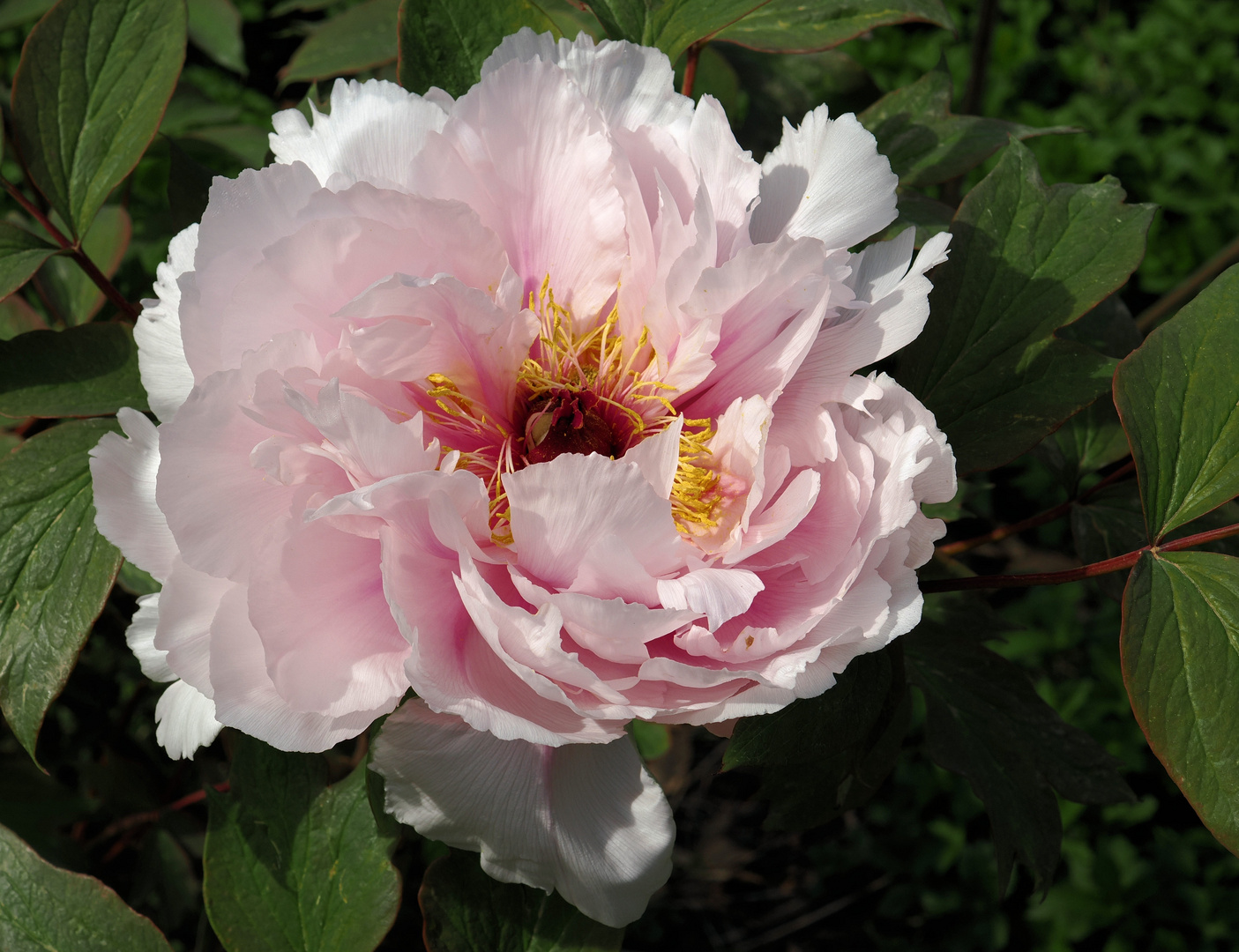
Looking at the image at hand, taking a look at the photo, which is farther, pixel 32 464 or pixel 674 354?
pixel 32 464

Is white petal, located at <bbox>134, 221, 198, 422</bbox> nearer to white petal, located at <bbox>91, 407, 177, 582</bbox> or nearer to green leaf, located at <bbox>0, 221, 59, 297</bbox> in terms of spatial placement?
white petal, located at <bbox>91, 407, 177, 582</bbox>

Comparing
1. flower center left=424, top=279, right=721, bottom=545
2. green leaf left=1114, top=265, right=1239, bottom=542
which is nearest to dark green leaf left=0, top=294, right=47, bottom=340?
flower center left=424, top=279, right=721, bottom=545

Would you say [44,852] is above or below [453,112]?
below

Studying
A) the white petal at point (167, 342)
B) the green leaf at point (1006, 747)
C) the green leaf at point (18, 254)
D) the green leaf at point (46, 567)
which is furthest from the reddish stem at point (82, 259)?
the green leaf at point (1006, 747)

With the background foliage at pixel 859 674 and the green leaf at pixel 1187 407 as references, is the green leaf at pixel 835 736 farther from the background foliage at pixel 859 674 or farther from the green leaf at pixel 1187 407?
the green leaf at pixel 1187 407

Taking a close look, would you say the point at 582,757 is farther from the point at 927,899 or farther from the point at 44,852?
the point at 927,899

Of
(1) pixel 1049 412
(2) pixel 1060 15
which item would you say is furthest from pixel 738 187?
(2) pixel 1060 15

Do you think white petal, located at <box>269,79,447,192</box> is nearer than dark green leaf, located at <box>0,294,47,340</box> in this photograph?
Answer: Yes
